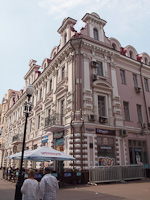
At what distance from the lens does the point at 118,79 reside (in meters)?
19.9

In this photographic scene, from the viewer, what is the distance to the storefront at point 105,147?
15.7 metres

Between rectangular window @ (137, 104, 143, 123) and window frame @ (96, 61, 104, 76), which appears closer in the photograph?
window frame @ (96, 61, 104, 76)

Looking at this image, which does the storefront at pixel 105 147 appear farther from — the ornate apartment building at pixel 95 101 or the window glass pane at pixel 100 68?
the window glass pane at pixel 100 68

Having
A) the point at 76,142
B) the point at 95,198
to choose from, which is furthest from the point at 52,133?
the point at 95,198

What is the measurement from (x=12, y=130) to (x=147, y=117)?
84.0 feet

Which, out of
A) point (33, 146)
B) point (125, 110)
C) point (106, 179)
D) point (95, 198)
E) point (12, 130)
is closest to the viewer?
point (95, 198)

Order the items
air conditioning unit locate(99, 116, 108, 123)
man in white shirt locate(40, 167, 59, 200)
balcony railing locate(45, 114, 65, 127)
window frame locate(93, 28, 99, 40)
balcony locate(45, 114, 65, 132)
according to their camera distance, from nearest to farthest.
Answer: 1. man in white shirt locate(40, 167, 59, 200)
2. air conditioning unit locate(99, 116, 108, 123)
3. balcony locate(45, 114, 65, 132)
4. balcony railing locate(45, 114, 65, 127)
5. window frame locate(93, 28, 99, 40)

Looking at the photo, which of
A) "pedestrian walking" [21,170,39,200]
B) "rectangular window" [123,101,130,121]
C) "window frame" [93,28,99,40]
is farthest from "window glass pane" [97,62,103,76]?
"pedestrian walking" [21,170,39,200]

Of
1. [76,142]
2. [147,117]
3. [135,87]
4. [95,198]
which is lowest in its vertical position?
[95,198]

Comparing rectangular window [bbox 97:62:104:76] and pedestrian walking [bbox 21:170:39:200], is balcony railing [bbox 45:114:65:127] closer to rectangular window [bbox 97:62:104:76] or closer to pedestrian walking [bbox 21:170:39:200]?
rectangular window [bbox 97:62:104:76]

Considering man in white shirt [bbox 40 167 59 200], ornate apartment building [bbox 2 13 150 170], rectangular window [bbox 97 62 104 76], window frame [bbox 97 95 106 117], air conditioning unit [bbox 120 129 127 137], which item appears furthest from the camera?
rectangular window [bbox 97 62 104 76]

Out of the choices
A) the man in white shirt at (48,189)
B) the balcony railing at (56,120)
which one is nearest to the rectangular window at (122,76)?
the balcony railing at (56,120)

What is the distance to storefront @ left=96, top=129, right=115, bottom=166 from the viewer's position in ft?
51.5

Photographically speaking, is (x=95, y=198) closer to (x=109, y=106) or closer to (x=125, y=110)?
(x=109, y=106)
